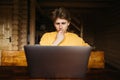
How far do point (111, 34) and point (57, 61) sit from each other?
6.31m

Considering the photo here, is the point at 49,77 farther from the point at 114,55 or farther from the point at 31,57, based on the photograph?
the point at 114,55

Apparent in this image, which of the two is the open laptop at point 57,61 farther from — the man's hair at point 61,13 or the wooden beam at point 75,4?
the wooden beam at point 75,4

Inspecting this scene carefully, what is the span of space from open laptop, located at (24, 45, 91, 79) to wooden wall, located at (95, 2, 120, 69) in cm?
542

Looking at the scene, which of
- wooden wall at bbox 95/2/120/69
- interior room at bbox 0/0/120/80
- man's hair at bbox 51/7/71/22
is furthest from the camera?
wooden wall at bbox 95/2/120/69

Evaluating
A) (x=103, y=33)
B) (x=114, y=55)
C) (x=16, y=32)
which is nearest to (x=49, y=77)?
(x=16, y=32)

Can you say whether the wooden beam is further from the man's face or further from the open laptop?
the open laptop

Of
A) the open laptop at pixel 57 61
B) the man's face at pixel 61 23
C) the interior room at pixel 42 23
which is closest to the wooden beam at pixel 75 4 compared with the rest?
the interior room at pixel 42 23

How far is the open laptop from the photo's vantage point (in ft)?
4.36

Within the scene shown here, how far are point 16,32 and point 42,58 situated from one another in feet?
15.4

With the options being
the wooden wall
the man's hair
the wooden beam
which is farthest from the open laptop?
the wooden beam

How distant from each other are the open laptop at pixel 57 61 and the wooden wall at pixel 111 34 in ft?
17.8

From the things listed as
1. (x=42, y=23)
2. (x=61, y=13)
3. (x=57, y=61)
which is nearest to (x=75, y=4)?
(x=42, y=23)

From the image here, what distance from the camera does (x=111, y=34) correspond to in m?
7.46

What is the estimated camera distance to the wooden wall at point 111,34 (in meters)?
6.78
